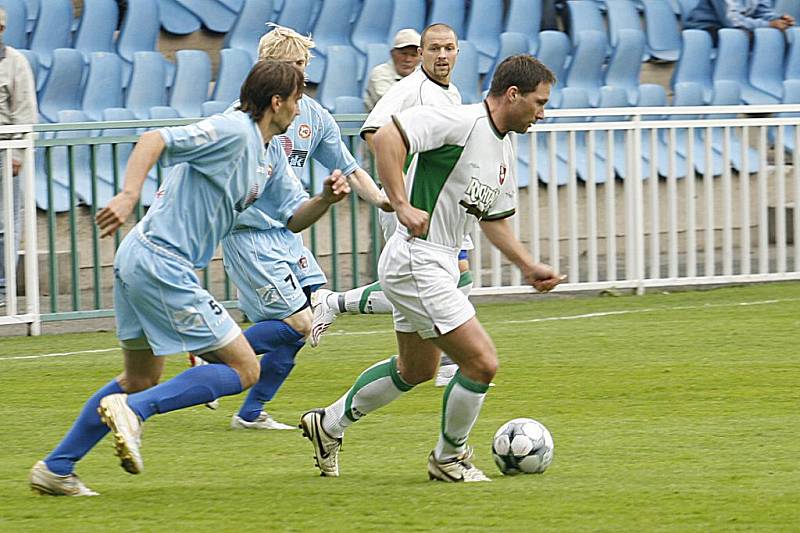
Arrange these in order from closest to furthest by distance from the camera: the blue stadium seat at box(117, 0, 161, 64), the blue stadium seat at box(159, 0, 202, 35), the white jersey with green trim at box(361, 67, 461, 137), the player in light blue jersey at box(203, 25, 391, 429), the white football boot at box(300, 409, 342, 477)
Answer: the white football boot at box(300, 409, 342, 477)
the player in light blue jersey at box(203, 25, 391, 429)
the white jersey with green trim at box(361, 67, 461, 137)
the blue stadium seat at box(117, 0, 161, 64)
the blue stadium seat at box(159, 0, 202, 35)

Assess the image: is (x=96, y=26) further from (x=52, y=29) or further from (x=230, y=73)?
(x=230, y=73)

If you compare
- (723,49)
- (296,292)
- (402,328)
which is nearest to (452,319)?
(402,328)

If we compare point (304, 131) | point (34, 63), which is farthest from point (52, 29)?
point (304, 131)

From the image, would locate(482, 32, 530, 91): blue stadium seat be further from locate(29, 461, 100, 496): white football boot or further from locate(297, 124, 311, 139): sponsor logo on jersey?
locate(29, 461, 100, 496): white football boot

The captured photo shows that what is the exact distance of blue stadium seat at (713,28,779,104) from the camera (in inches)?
659

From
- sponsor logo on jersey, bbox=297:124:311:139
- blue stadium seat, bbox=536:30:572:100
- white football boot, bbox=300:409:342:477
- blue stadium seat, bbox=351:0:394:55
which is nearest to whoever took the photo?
white football boot, bbox=300:409:342:477

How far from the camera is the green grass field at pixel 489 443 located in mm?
5086

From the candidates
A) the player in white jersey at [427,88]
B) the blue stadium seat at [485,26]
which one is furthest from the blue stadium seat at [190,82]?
the player in white jersey at [427,88]

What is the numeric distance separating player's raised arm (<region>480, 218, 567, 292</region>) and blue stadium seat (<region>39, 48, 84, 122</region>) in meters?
8.07

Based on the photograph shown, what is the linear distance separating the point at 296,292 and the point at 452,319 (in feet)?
5.24

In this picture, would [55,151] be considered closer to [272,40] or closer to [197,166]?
[272,40]

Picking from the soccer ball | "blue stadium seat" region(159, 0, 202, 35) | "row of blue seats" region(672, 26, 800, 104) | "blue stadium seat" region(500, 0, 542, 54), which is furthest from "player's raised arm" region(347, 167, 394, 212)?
"row of blue seats" region(672, 26, 800, 104)

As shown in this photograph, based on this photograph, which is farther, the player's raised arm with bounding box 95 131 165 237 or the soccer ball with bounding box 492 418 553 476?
the soccer ball with bounding box 492 418 553 476

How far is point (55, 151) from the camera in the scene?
35.0ft
